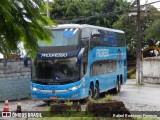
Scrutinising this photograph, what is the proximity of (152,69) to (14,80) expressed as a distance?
1712 centimetres

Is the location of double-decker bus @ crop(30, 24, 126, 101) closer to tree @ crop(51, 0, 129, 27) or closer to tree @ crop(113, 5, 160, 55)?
tree @ crop(51, 0, 129, 27)

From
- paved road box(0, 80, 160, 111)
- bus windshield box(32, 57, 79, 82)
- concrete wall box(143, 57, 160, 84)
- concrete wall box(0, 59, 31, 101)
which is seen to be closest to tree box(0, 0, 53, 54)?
paved road box(0, 80, 160, 111)

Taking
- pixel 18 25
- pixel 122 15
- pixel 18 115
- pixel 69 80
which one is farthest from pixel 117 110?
pixel 122 15

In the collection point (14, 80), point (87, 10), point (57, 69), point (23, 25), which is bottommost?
point (14, 80)

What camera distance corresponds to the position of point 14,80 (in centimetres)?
1741

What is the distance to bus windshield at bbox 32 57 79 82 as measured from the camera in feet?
49.0

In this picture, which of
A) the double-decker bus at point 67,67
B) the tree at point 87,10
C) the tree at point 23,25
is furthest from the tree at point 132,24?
the tree at point 23,25

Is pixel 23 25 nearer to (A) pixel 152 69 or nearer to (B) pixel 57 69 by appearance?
(B) pixel 57 69

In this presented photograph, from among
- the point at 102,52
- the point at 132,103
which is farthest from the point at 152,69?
the point at 132,103

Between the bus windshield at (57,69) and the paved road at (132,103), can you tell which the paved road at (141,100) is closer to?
the paved road at (132,103)

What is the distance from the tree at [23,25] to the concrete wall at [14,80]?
14.1 m

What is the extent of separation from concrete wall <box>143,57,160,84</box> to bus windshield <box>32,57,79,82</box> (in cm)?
1740

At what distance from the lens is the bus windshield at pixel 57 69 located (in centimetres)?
1494

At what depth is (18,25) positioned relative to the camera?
2.36 meters
